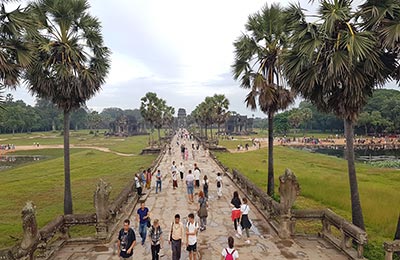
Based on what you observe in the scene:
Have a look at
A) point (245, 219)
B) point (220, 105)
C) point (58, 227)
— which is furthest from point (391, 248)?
point (220, 105)

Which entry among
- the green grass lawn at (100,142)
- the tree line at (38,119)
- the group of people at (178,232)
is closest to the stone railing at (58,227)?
the group of people at (178,232)

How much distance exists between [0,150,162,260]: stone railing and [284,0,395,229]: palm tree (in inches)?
293

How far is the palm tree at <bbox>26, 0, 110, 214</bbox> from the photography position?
11.1m

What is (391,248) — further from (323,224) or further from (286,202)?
(286,202)

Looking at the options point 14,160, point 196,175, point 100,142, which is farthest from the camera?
point 100,142

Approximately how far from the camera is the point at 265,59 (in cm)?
1392

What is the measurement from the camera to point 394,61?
8352 millimetres

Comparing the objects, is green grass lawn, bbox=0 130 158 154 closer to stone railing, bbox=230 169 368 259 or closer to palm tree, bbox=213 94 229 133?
palm tree, bbox=213 94 229 133

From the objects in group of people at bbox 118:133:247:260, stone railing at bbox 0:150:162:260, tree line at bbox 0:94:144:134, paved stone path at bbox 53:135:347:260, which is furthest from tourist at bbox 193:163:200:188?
tree line at bbox 0:94:144:134

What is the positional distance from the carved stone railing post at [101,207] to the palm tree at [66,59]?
9.96 feet

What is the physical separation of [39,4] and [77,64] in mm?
2665

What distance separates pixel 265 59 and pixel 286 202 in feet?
23.4

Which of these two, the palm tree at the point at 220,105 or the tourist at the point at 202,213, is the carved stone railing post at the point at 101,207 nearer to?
the tourist at the point at 202,213

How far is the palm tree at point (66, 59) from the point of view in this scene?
11094 mm
